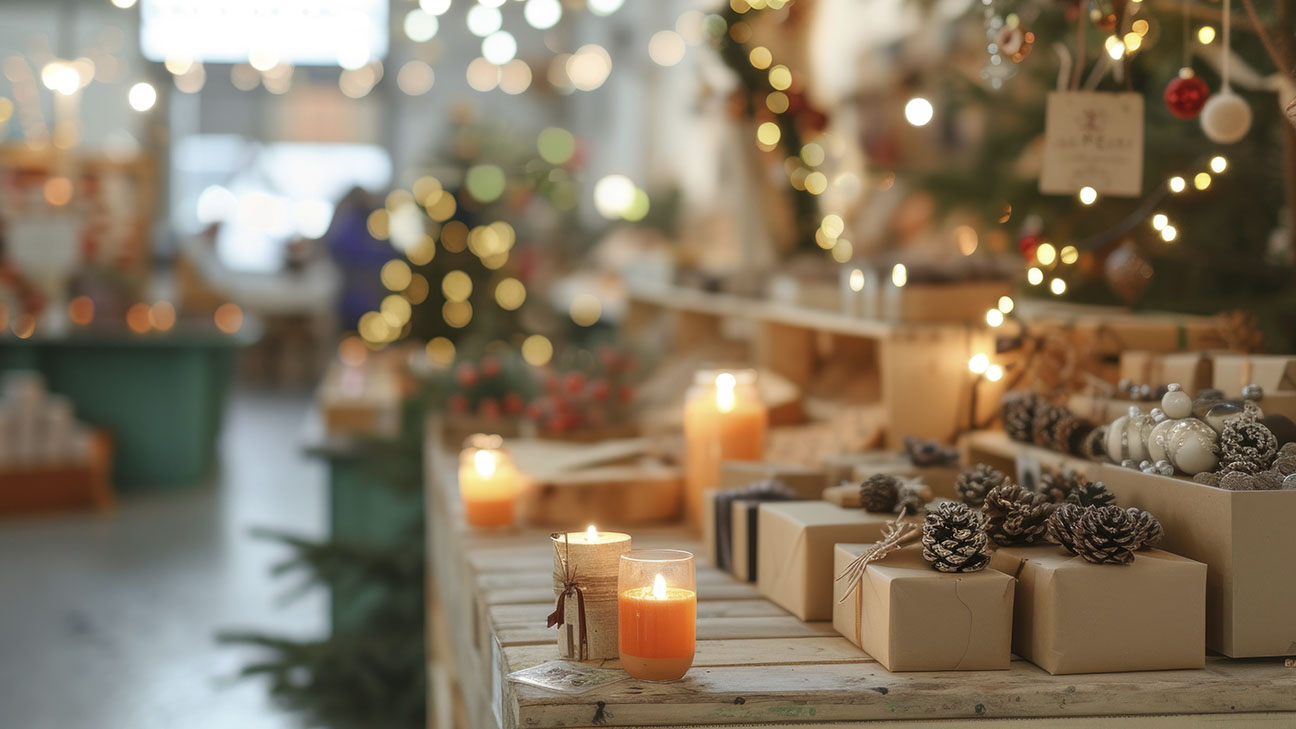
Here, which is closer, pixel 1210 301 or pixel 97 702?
pixel 1210 301

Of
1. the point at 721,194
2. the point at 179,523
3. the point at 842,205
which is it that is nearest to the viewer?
the point at 842,205

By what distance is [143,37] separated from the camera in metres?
13.2

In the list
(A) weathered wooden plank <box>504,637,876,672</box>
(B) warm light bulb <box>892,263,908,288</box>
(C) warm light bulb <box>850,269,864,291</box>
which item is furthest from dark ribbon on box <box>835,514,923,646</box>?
(C) warm light bulb <box>850,269,864,291</box>

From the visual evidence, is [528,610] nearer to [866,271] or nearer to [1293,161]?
[866,271]

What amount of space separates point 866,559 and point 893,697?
0.59 feet

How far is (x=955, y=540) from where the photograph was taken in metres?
1.36

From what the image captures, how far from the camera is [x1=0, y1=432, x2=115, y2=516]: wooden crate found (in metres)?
6.48

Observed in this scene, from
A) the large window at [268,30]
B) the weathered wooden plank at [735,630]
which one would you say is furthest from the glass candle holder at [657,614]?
the large window at [268,30]

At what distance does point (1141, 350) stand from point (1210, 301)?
0.66 m

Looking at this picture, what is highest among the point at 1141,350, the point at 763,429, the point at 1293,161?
the point at 1293,161

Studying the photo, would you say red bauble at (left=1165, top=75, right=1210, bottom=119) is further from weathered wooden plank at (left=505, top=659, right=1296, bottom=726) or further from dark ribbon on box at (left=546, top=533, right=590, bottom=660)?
dark ribbon on box at (left=546, top=533, right=590, bottom=660)

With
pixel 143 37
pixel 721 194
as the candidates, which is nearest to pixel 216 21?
pixel 143 37

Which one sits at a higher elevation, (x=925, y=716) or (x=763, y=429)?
(x=763, y=429)

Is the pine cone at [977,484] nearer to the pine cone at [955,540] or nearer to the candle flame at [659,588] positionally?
the pine cone at [955,540]
